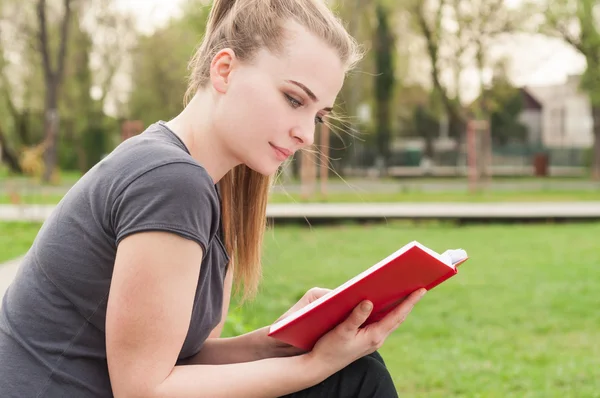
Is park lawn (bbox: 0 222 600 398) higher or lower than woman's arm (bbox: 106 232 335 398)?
lower

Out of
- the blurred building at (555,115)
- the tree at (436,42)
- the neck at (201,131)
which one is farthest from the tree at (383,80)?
the neck at (201,131)

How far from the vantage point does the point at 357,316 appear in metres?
1.43

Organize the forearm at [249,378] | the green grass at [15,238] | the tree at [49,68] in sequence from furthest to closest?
the tree at [49,68] → the green grass at [15,238] → the forearm at [249,378]

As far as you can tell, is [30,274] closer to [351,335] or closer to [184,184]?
[184,184]

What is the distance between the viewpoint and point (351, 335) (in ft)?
4.78

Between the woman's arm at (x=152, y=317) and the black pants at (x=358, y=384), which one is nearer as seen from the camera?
the woman's arm at (x=152, y=317)

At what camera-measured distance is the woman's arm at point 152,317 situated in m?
1.27

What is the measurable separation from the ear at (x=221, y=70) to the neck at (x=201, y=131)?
0.14 ft

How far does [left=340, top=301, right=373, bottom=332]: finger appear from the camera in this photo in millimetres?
1413

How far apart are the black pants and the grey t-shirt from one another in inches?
16.2

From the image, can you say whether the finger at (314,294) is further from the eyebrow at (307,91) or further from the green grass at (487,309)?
the green grass at (487,309)

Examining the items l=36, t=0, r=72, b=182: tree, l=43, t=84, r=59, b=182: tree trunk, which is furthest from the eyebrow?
l=43, t=84, r=59, b=182: tree trunk

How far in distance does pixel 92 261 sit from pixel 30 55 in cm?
2805

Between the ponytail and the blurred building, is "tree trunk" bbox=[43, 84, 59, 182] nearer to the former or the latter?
the ponytail
